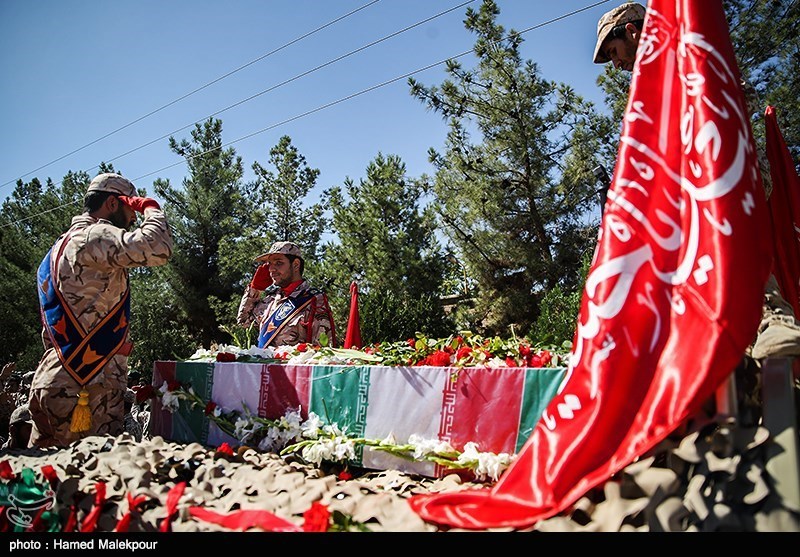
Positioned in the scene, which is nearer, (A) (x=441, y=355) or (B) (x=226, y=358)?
(A) (x=441, y=355)

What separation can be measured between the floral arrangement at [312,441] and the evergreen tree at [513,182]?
7.29m

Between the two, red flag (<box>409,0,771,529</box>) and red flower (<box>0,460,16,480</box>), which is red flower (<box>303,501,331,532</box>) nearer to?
red flag (<box>409,0,771,529</box>)

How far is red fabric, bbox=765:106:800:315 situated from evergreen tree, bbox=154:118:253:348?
1503cm

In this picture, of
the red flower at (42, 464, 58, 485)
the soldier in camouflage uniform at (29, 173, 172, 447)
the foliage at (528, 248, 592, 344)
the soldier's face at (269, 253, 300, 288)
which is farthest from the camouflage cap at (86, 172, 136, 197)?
the foliage at (528, 248, 592, 344)

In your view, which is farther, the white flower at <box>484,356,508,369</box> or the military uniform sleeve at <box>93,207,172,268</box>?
the military uniform sleeve at <box>93,207,172,268</box>

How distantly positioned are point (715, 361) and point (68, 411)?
2929mm

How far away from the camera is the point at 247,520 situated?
5.13ft

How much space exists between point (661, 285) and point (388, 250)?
32.7ft

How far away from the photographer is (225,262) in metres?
15.8

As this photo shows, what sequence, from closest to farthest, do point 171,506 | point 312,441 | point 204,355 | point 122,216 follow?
point 171,506 → point 312,441 → point 122,216 → point 204,355

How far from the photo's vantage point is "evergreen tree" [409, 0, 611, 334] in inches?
390

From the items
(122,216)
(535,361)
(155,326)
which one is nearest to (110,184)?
(122,216)

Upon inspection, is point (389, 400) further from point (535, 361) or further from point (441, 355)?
point (535, 361)

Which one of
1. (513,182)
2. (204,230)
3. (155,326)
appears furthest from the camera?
(204,230)
